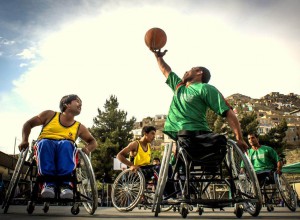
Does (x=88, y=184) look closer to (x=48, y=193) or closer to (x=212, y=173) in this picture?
(x=48, y=193)

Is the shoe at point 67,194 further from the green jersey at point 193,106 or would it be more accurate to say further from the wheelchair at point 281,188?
the wheelchair at point 281,188

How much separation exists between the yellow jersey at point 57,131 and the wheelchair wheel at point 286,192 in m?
4.37

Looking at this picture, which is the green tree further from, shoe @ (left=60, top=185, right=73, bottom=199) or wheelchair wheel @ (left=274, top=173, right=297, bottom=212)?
shoe @ (left=60, top=185, right=73, bottom=199)

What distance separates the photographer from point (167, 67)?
3834 mm

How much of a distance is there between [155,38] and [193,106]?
5.13 ft

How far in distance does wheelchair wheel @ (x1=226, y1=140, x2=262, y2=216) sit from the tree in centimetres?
3234

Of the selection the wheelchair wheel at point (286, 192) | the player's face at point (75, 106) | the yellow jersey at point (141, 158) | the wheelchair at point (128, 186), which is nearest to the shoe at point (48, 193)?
the player's face at point (75, 106)

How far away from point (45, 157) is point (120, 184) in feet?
6.67

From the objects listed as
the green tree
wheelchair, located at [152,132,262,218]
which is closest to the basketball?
wheelchair, located at [152,132,262,218]

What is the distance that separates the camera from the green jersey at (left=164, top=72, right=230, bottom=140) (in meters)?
3.06

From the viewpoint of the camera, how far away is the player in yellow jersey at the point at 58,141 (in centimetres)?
329

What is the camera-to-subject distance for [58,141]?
3.51 m

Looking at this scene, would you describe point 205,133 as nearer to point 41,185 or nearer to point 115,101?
point 41,185

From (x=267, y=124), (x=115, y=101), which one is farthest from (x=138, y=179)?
(x=267, y=124)
